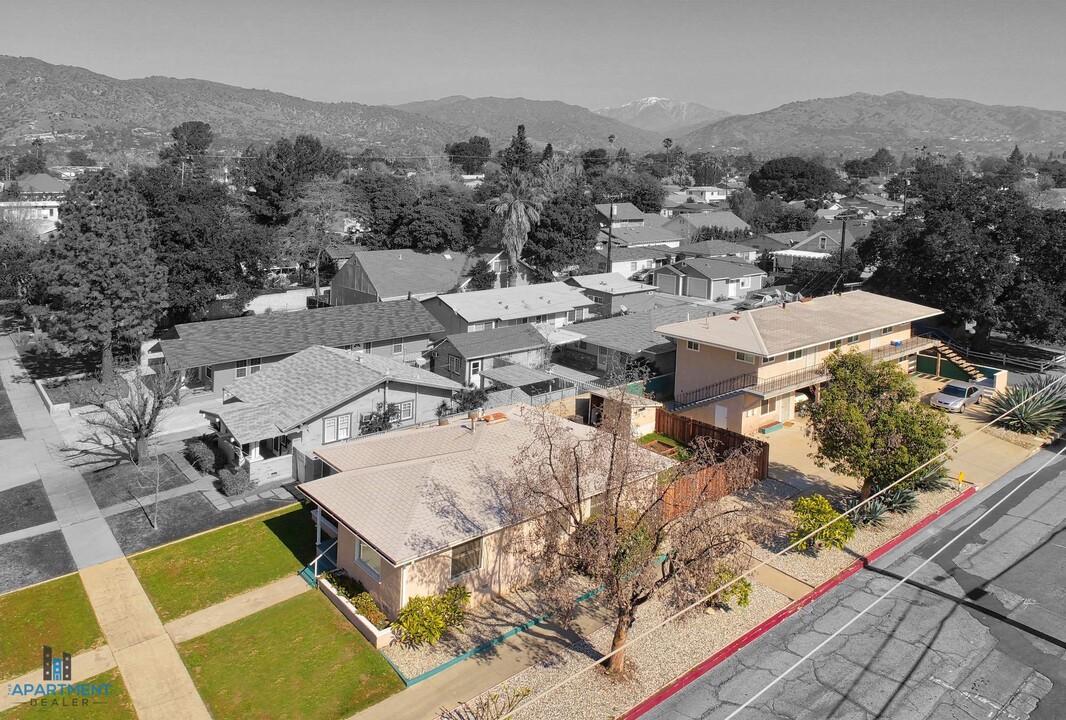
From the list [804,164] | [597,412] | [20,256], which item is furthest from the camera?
[804,164]

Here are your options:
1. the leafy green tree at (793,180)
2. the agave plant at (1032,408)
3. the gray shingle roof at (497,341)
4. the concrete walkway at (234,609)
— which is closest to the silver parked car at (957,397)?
the agave plant at (1032,408)

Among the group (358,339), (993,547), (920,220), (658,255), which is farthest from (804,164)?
(993,547)

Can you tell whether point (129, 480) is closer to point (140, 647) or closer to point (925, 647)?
point (140, 647)

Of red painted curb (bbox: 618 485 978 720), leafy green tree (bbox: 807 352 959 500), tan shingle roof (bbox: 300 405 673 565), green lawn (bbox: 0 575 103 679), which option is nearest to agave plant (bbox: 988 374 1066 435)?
red painted curb (bbox: 618 485 978 720)

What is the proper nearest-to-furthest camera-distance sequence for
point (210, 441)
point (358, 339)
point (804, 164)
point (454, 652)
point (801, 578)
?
point (454, 652) → point (801, 578) → point (210, 441) → point (358, 339) → point (804, 164)

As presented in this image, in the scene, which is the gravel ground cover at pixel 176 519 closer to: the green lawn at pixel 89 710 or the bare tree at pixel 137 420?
the bare tree at pixel 137 420

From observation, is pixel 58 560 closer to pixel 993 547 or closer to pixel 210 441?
pixel 210 441
